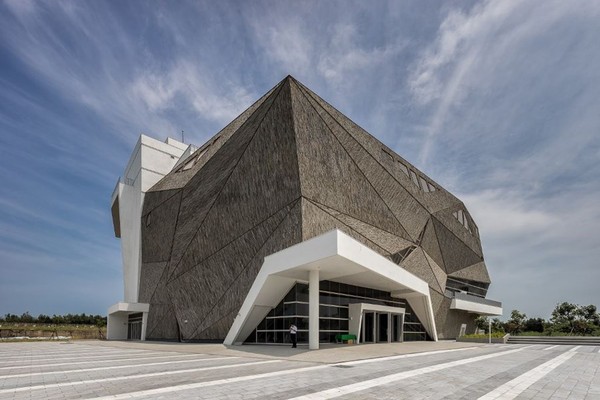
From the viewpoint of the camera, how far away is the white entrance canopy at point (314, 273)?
15.9 meters

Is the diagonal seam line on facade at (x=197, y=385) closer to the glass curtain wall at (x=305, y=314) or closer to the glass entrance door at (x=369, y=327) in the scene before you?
the glass curtain wall at (x=305, y=314)

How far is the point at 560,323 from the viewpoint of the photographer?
47.0 meters

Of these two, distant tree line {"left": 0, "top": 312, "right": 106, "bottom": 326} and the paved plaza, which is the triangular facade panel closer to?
the paved plaza

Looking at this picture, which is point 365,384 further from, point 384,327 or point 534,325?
point 534,325

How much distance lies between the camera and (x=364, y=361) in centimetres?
1302

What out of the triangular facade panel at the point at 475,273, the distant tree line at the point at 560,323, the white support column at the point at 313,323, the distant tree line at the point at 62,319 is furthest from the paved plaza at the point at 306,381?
the distant tree line at the point at 62,319

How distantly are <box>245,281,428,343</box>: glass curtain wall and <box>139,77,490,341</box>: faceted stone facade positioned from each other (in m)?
2.10

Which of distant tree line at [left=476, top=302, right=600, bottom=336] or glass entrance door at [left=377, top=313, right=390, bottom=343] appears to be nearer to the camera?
glass entrance door at [left=377, top=313, right=390, bottom=343]

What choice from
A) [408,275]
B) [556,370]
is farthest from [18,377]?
[408,275]

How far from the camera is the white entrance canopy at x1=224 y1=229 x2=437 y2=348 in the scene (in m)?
15.9

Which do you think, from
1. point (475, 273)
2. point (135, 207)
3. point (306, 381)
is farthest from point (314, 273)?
point (475, 273)

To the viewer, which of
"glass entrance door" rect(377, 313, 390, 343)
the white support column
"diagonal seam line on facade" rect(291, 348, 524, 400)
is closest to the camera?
"diagonal seam line on facade" rect(291, 348, 524, 400)

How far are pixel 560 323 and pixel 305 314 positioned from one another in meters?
42.1

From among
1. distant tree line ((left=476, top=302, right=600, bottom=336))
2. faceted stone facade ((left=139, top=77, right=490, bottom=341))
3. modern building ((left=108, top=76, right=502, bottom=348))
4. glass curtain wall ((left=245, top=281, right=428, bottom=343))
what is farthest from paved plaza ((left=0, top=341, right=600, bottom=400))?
distant tree line ((left=476, top=302, right=600, bottom=336))
